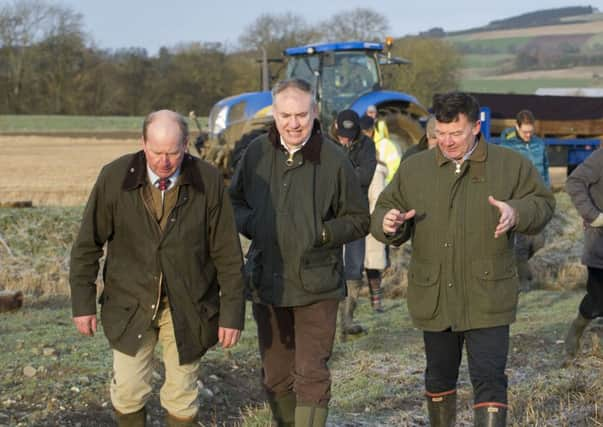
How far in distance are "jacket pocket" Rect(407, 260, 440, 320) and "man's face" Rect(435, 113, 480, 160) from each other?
526 millimetres

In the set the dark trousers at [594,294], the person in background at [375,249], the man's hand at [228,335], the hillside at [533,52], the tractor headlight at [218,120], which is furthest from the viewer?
the hillside at [533,52]

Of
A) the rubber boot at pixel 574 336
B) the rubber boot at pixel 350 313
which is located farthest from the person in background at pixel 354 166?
the rubber boot at pixel 574 336

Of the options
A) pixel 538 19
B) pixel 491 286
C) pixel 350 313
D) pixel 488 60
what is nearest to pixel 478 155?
pixel 491 286

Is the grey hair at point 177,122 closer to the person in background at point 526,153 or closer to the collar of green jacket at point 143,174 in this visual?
the collar of green jacket at point 143,174

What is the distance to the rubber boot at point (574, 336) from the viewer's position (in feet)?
22.7

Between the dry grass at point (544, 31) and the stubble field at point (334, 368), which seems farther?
the dry grass at point (544, 31)

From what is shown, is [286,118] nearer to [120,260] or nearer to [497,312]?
[120,260]

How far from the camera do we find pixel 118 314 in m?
4.55

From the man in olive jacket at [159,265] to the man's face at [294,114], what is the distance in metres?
0.42

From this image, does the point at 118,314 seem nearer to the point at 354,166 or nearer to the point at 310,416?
the point at 310,416

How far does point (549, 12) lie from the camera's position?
8819 centimetres

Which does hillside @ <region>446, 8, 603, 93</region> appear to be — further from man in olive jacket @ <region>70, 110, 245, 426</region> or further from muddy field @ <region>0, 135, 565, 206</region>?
man in olive jacket @ <region>70, 110, 245, 426</region>

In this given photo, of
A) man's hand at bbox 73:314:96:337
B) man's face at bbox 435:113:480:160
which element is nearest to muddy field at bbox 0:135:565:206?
man's hand at bbox 73:314:96:337

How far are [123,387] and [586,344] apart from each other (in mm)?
4319
